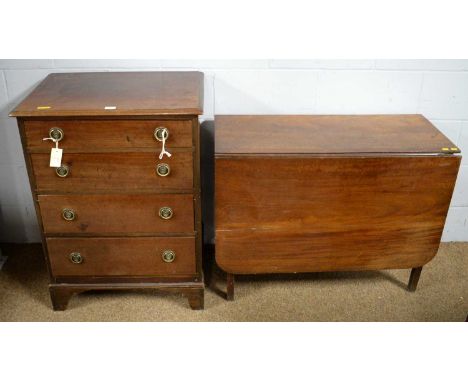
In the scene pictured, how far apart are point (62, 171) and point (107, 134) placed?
0.81ft

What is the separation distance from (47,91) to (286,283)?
4.73 feet

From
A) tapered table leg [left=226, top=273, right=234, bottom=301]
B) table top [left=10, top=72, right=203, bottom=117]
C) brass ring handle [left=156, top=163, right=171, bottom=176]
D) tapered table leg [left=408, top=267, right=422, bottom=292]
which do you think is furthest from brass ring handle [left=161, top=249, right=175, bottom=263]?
tapered table leg [left=408, top=267, right=422, bottom=292]

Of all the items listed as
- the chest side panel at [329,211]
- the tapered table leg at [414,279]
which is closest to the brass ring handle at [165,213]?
the chest side panel at [329,211]

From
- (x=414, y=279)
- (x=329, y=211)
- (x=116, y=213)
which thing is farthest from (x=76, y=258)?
(x=414, y=279)

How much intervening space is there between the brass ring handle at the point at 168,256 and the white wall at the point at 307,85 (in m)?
0.71

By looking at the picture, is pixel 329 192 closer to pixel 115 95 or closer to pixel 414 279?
pixel 414 279

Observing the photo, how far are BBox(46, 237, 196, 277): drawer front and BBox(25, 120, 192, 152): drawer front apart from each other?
45 cm

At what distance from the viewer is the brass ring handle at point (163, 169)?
6.29 ft

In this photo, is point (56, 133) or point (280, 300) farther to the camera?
point (280, 300)

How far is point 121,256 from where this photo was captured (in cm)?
216

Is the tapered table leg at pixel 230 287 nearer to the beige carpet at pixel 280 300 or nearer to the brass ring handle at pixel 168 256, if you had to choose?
the beige carpet at pixel 280 300

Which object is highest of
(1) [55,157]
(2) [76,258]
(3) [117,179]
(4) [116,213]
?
(1) [55,157]

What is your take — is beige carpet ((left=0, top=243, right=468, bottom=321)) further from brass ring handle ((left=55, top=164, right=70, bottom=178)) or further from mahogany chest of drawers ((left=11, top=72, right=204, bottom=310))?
brass ring handle ((left=55, top=164, right=70, bottom=178))

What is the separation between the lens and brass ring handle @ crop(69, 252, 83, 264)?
7.02ft
